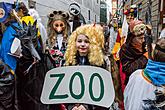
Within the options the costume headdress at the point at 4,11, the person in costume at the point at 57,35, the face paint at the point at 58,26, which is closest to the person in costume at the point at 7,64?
the costume headdress at the point at 4,11

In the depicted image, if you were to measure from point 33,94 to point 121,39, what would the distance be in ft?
7.66

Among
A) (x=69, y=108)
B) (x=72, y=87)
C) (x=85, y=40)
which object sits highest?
(x=85, y=40)

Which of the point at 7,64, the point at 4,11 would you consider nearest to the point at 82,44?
the point at 7,64

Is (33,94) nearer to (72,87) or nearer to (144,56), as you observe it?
(144,56)

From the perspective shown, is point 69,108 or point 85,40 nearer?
point 69,108

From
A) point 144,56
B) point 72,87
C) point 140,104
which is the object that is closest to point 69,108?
point 72,87

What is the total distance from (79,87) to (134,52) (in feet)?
6.44

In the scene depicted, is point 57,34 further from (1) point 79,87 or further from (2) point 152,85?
(2) point 152,85

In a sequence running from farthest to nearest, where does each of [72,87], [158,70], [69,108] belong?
[69,108]
[72,87]
[158,70]

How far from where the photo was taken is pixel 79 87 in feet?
8.77

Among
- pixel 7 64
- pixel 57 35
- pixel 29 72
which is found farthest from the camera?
pixel 57 35

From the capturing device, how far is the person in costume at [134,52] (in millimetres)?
4426

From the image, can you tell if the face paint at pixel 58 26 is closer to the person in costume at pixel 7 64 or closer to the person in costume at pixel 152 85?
the person in costume at pixel 7 64

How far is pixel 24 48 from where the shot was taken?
4.39m
